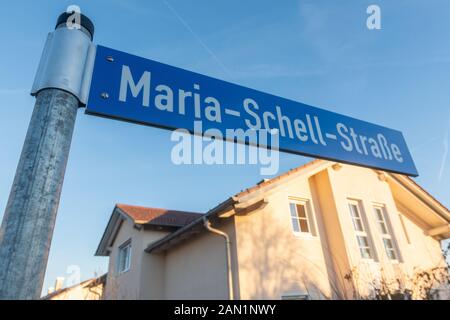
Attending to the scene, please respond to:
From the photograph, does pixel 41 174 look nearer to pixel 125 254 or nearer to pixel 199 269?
pixel 199 269

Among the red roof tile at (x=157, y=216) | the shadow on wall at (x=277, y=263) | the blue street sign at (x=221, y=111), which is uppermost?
the red roof tile at (x=157, y=216)

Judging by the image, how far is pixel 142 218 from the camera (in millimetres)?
13570

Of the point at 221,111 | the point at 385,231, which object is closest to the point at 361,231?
the point at 385,231

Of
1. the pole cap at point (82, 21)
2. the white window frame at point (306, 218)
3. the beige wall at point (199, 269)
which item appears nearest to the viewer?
the pole cap at point (82, 21)

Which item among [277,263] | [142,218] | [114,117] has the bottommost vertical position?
[114,117]

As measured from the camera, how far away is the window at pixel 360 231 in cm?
1080

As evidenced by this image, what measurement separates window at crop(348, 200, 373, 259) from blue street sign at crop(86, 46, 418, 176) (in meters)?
8.95

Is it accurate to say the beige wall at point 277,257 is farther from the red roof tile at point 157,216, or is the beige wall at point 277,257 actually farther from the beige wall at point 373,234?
the red roof tile at point 157,216

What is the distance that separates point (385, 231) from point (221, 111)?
1152 centimetres

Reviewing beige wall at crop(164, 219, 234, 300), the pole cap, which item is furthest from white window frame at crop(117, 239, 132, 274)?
the pole cap

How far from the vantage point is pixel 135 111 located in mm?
1683

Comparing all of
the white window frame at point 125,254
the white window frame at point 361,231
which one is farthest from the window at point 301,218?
the white window frame at point 125,254

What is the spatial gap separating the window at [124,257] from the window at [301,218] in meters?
7.49

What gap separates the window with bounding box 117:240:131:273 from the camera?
14.6m
